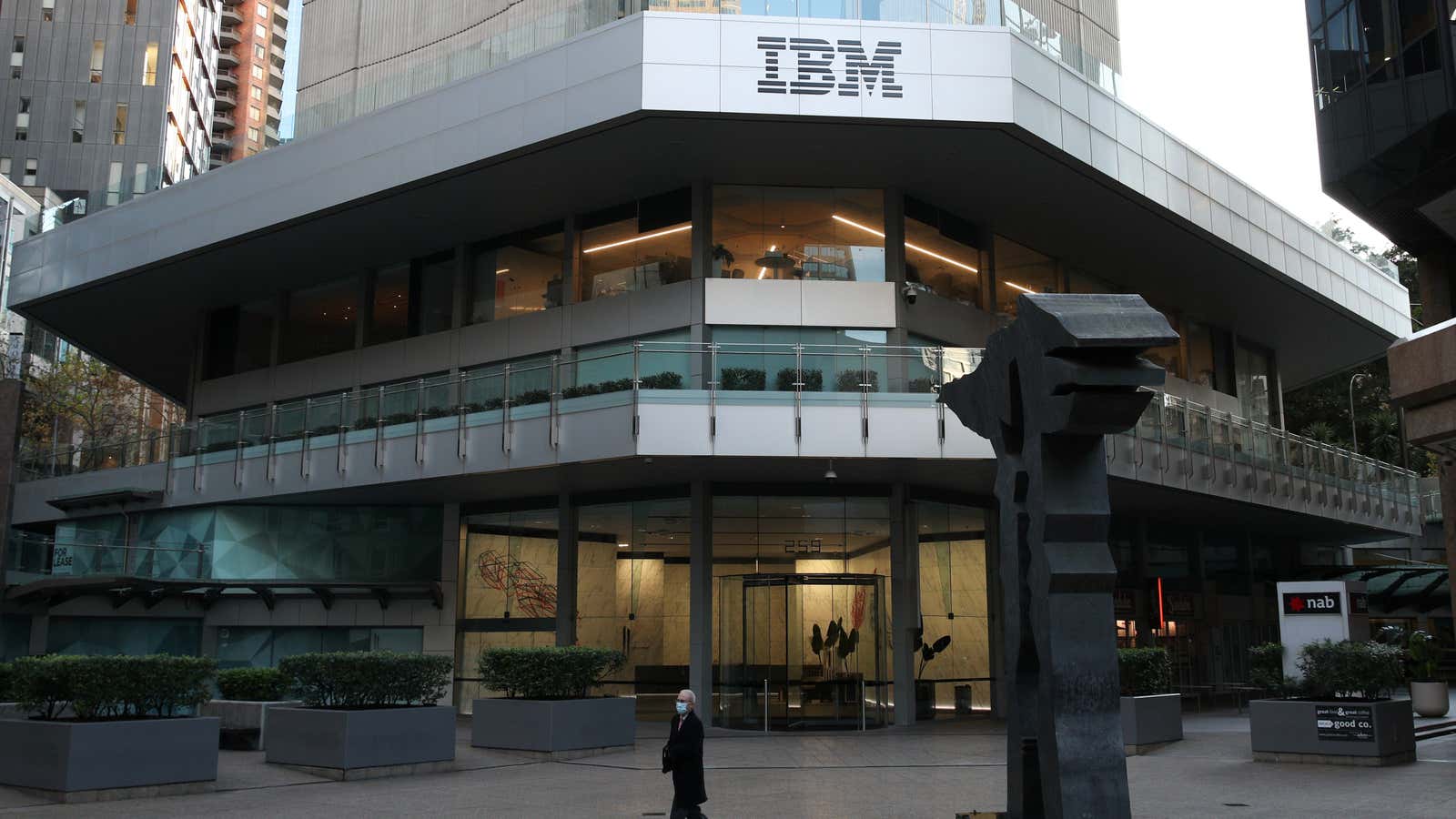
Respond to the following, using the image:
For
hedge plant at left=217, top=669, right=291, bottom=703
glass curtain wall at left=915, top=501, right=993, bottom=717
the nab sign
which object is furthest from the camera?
glass curtain wall at left=915, top=501, right=993, bottom=717

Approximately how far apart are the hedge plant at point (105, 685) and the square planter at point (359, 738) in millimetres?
1798

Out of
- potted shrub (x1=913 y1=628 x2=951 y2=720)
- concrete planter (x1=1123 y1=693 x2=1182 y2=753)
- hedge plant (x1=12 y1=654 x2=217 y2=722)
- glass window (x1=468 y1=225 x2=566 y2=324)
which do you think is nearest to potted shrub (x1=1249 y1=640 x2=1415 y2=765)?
concrete planter (x1=1123 y1=693 x2=1182 y2=753)

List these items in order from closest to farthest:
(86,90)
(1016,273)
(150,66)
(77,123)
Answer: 1. (1016,273)
2. (77,123)
3. (86,90)
4. (150,66)

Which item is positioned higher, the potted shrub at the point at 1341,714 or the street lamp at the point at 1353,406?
the street lamp at the point at 1353,406

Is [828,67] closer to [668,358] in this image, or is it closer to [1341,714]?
[668,358]

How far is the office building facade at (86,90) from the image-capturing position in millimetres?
73438

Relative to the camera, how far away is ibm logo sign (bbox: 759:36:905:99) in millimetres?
22125

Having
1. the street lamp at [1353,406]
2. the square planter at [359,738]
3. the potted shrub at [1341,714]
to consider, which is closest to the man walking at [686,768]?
the square planter at [359,738]

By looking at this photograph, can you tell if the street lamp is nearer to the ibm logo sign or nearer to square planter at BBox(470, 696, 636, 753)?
the ibm logo sign

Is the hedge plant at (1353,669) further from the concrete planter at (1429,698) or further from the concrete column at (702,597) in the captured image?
the concrete column at (702,597)

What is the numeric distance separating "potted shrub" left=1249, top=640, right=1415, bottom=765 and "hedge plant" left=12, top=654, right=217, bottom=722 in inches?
555

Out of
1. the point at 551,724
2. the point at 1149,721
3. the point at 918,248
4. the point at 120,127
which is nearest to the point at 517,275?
the point at 918,248

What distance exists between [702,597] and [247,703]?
9.35 m

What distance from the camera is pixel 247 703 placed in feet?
63.0
